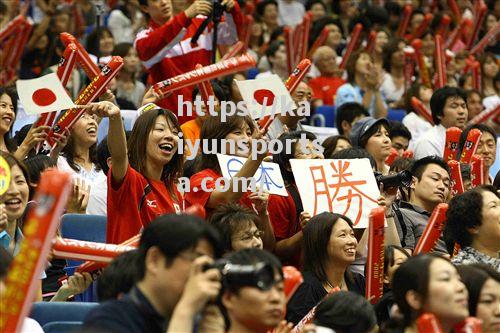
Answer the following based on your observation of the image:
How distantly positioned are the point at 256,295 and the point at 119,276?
1.72 ft

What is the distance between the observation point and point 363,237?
273 inches

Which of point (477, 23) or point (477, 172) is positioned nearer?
point (477, 172)

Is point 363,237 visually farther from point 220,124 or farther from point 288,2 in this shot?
point 288,2

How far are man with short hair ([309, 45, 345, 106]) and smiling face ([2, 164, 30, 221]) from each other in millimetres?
6166

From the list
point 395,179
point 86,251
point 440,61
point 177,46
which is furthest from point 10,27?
point 86,251

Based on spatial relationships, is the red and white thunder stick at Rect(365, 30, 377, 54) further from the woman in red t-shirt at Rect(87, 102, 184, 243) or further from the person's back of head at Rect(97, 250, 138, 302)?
the person's back of head at Rect(97, 250, 138, 302)

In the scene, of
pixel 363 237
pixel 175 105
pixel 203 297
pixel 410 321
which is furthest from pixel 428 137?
pixel 203 297

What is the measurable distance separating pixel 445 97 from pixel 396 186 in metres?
2.36

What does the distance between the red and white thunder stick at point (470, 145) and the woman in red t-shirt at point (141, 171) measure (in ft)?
8.33

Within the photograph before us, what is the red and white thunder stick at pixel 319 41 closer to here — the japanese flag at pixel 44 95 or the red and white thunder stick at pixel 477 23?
the red and white thunder stick at pixel 477 23

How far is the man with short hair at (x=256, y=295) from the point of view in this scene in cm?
416

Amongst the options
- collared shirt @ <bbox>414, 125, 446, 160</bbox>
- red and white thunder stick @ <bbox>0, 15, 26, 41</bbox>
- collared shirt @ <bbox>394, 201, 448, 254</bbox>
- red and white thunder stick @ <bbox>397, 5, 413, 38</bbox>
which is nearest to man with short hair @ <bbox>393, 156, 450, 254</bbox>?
collared shirt @ <bbox>394, 201, 448, 254</bbox>

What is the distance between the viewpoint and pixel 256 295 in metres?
4.17

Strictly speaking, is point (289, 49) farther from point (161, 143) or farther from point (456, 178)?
point (161, 143)
